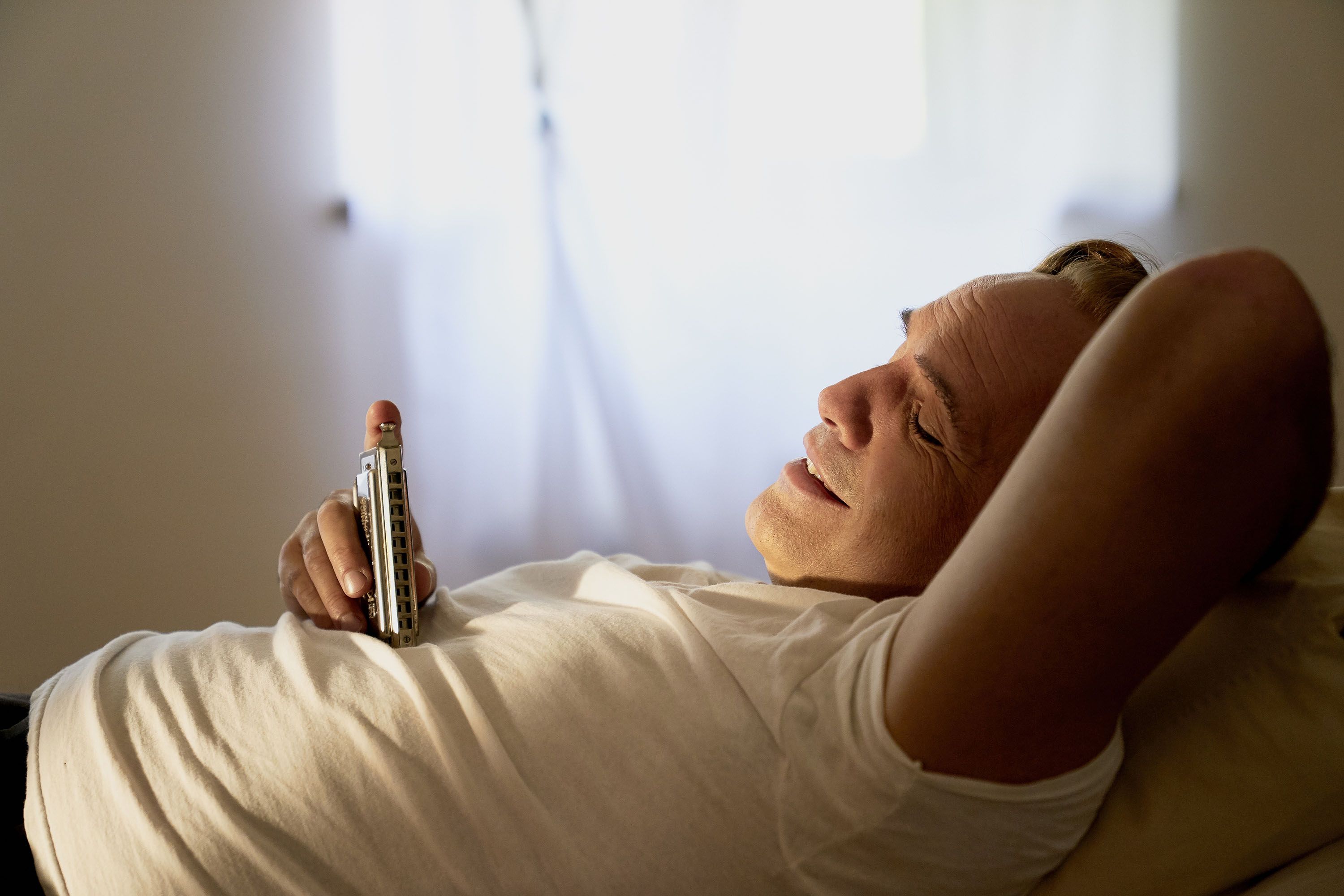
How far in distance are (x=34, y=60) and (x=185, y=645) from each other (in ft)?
5.68

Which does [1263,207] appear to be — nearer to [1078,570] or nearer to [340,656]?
[1078,570]

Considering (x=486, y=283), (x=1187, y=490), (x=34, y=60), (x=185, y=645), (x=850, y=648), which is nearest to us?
(x=1187, y=490)

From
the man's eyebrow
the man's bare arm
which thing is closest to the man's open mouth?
the man's eyebrow

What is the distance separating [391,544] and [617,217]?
1.55 m

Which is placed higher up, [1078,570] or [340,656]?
[1078,570]

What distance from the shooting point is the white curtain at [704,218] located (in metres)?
2.16

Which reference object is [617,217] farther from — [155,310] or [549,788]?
[549,788]

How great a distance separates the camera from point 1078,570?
50 cm

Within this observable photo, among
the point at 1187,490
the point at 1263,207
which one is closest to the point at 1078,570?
the point at 1187,490

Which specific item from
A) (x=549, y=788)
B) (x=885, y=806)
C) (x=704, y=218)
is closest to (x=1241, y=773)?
(x=885, y=806)

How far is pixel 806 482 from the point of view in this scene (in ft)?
3.29

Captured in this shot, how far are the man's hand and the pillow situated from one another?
2.23 feet

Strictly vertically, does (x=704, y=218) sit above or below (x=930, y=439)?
above

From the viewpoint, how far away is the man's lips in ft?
3.21
